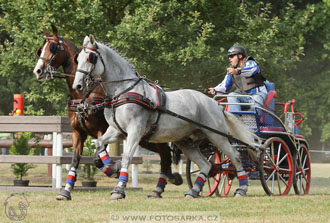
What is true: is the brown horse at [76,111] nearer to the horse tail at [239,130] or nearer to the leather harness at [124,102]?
the leather harness at [124,102]

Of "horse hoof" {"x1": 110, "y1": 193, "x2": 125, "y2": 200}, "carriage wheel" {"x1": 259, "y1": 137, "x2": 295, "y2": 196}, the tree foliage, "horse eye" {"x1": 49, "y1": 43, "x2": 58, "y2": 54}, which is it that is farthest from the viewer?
the tree foliage

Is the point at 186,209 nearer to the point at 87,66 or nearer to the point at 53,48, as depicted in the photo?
the point at 87,66

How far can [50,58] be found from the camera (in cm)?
1041

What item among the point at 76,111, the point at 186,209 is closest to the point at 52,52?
the point at 76,111

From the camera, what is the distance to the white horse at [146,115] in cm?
914

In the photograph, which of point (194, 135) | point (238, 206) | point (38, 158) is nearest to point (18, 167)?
point (38, 158)

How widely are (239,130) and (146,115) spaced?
1869 millimetres

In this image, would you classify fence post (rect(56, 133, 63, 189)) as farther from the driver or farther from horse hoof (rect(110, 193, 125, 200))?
horse hoof (rect(110, 193, 125, 200))

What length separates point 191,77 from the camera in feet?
62.1

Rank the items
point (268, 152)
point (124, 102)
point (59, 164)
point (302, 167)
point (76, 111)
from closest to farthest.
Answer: point (124, 102) < point (76, 111) < point (268, 152) < point (302, 167) < point (59, 164)

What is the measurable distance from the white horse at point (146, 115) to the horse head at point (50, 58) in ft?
3.44

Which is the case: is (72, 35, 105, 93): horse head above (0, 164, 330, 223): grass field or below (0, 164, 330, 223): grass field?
above

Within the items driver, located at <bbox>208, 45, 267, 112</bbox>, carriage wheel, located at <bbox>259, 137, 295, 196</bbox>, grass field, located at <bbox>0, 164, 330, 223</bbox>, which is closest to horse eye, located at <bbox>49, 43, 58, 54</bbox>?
grass field, located at <bbox>0, 164, 330, 223</bbox>

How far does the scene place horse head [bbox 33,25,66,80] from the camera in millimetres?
10258
